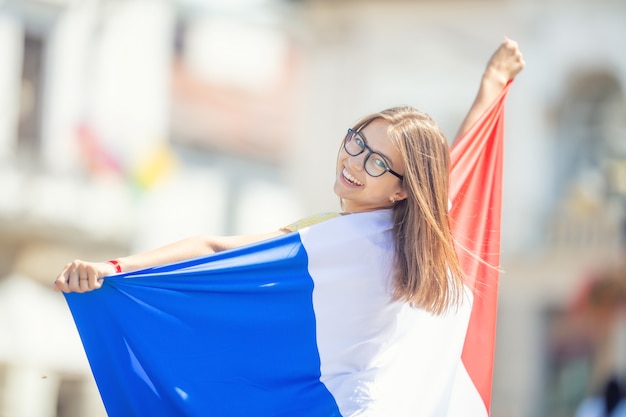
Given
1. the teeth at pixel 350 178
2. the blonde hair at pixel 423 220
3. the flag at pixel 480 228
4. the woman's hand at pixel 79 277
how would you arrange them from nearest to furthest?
the woman's hand at pixel 79 277
the blonde hair at pixel 423 220
the teeth at pixel 350 178
the flag at pixel 480 228

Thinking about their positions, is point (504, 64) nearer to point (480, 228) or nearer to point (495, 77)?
point (495, 77)

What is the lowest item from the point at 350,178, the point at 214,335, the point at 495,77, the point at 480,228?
the point at 214,335

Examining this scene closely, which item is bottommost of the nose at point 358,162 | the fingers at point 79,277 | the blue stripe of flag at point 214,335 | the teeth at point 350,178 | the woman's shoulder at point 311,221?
the blue stripe of flag at point 214,335

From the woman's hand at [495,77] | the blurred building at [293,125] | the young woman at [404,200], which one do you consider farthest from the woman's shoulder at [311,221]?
the blurred building at [293,125]

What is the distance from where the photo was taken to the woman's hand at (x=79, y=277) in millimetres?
3109

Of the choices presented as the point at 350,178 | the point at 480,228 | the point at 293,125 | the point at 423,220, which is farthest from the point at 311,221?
the point at 293,125

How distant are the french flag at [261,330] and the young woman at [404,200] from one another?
0.05 m

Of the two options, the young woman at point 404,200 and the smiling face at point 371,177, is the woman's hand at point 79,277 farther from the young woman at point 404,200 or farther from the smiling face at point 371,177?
the smiling face at point 371,177

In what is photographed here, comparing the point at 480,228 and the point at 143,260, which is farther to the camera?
the point at 480,228

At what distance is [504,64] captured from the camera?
13.8 feet

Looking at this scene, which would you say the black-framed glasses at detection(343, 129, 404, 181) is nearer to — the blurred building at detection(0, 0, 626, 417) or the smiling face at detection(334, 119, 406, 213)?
the smiling face at detection(334, 119, 406, 213)

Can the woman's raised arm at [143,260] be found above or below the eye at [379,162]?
below

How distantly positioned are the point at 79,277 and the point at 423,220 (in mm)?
917

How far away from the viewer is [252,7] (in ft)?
59.0
